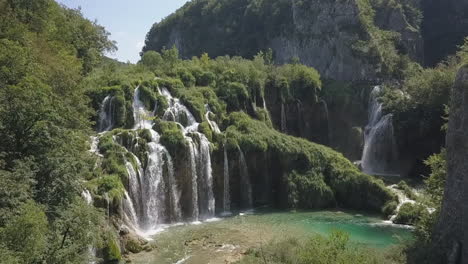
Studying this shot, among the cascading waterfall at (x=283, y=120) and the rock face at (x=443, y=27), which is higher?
the rock face at (x=443, y=27)

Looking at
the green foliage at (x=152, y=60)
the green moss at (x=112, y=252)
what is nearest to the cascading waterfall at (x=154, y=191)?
the green moss at (x=112, y=252)

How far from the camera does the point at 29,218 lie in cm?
1355

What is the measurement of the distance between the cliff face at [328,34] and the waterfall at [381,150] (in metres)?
17.4

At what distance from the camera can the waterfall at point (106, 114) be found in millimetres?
32531

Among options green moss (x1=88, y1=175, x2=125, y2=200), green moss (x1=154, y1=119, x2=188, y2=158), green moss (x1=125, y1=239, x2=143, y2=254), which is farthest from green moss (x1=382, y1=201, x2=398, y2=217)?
green moss (x1=88, y1=175, x2=125, y2=200)

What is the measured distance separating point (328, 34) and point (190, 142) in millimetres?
43094

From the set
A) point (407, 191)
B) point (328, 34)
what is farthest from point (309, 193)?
point (328, 34)

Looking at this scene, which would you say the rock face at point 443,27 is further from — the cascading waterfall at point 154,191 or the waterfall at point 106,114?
the waterfall at point 106,114

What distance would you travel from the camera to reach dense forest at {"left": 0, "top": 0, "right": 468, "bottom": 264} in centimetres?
1775

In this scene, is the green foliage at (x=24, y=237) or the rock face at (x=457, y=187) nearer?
the green foliage at (x=24, y=237)

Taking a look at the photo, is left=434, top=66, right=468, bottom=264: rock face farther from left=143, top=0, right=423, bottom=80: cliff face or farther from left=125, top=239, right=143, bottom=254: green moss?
left=143, top=0, right=423, bottom=80: cliff face

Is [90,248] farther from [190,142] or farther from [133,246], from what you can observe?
[190,142]

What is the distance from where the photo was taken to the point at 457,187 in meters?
18.5

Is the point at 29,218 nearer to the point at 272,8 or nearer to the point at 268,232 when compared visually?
the point at 268,232
